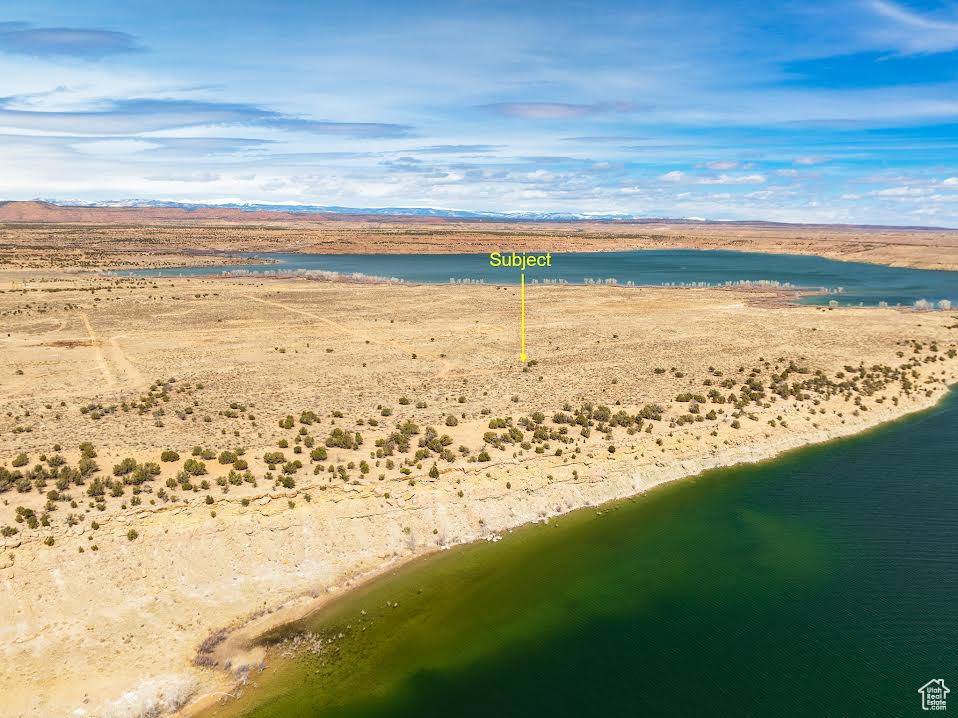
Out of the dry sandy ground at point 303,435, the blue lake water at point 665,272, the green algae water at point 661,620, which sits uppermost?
→ the blue lake water at point 665,272

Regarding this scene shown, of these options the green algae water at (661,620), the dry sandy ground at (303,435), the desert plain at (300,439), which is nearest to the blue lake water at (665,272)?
the desert plain at (300,439)

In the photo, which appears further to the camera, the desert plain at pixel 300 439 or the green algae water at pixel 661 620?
the desert plain at pixel 300 439

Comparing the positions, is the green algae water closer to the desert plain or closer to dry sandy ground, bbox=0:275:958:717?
the desert plain

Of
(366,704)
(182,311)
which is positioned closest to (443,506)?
(366,704)

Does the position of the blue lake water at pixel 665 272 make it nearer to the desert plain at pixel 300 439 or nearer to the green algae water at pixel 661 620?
the desert plain at pixel 300 439

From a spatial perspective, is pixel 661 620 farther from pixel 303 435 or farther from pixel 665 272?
pixel 665 272

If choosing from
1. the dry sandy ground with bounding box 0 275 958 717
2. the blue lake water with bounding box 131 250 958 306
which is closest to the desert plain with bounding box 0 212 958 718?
the dry sandy ground with bounding box 0 275 958 717
